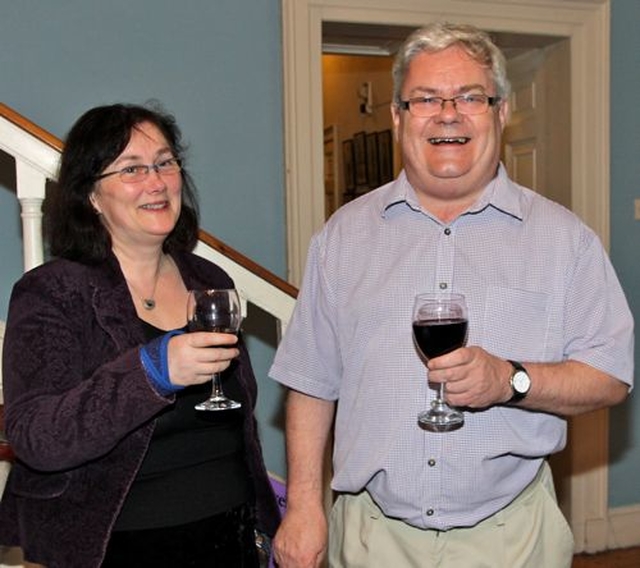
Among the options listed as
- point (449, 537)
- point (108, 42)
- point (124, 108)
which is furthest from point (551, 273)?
point (108, 42)

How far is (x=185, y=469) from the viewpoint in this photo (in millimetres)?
1773

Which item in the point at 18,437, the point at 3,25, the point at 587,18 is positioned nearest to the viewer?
the point at 18,437

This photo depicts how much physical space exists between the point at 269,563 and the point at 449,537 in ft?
1.85

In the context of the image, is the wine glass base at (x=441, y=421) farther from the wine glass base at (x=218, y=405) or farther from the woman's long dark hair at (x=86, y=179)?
the woman's long dark hair at (x=86, y=179)

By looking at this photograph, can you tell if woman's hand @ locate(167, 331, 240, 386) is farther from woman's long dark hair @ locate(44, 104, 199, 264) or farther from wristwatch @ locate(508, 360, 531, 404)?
wristwatch @ locate(508, 360, 531, 404)

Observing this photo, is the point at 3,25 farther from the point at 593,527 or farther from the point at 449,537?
the point at 593,527

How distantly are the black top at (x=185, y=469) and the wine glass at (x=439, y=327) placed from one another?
52 centimetres

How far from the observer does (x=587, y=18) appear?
389cm

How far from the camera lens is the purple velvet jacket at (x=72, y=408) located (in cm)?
157

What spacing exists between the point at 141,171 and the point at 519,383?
0.90m

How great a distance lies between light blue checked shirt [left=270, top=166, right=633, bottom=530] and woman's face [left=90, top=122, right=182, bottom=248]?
16.3 inches

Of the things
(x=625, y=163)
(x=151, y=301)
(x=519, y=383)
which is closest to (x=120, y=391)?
(x=151, y=301)

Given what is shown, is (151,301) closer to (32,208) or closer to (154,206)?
(154,206)

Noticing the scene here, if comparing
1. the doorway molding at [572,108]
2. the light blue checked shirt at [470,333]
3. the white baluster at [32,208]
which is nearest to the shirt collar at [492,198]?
the light blue checked shirt at [470,333]
